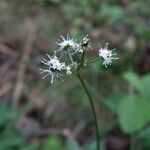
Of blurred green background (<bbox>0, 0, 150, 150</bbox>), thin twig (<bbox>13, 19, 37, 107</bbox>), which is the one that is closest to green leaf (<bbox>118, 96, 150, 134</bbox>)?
blurred green background (<bbox>0, 0, 150, 150</bbox>)

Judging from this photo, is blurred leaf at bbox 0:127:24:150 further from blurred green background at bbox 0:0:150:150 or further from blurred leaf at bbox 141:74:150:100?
blurred leaf at bbox 141:74:150:100

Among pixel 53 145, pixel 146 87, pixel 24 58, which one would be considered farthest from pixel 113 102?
pixel 24 58

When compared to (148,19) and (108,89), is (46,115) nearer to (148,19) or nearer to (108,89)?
(108,89)

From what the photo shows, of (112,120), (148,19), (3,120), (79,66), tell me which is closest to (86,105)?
(112,120)

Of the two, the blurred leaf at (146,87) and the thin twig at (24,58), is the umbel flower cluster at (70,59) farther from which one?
the thin twig at (24,58)

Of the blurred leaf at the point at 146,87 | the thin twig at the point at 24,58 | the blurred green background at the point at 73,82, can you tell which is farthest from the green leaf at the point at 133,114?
the thin twig at the point at 24,58

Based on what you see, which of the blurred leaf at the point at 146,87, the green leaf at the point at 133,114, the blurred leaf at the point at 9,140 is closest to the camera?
the blurred leaf at the point at 9,140

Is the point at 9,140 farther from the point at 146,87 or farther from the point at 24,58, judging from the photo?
the point at 24,58
